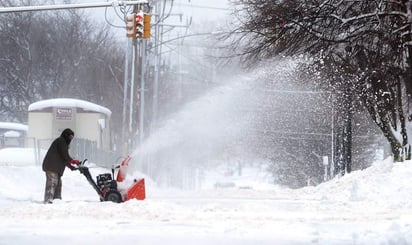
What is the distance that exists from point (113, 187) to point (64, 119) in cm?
2819

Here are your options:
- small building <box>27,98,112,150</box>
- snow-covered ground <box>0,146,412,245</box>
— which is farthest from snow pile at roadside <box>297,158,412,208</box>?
small building <box>27,98,112,150</box>

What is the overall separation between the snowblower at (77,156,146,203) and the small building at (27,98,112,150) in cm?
2612

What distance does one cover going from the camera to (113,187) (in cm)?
1479

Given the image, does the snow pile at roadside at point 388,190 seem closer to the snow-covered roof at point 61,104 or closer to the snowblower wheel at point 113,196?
the snowblower wheel at point 113,196

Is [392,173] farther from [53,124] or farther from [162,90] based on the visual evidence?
[162,90]

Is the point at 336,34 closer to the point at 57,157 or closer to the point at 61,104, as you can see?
the point at 57,157

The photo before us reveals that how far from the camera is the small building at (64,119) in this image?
42125 millimetres

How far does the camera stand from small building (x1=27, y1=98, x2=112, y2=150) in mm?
42125

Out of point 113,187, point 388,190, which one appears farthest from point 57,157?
point 388,190

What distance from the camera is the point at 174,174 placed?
158 ft

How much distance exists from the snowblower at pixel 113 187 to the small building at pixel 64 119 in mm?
26124

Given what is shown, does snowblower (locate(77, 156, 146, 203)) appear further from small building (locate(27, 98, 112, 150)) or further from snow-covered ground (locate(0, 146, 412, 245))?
small building (locate(27, 98, 112, 150))

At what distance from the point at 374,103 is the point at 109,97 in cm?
4713

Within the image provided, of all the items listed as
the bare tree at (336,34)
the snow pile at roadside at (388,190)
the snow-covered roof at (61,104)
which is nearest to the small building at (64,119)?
the snow-covered roof at (61,104)
